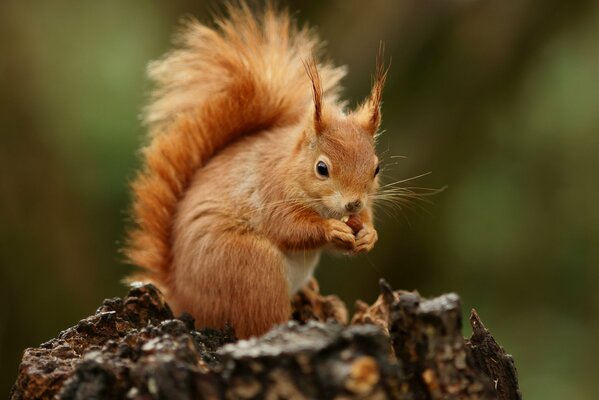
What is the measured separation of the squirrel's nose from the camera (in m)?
1.77

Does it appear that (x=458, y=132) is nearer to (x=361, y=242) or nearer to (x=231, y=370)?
(x=361, y=242)

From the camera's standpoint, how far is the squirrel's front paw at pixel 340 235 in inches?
70.0

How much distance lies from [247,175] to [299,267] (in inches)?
10.1

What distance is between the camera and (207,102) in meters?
2.04

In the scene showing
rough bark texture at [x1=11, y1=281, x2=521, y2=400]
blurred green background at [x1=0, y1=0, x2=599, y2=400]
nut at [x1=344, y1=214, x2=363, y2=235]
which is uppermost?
blurred green background at [x1=0, y1=0, x2=599, y2=400]

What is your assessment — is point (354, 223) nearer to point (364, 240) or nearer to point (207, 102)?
point (364, 240)

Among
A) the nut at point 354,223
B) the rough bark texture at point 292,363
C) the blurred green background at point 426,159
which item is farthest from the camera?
the blurred green background at point 426,159

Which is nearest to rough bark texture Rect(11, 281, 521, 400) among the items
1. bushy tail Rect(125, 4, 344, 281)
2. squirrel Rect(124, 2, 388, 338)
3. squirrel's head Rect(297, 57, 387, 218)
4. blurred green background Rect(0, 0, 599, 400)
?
squirrel Rect(124, 2, 388, 338)

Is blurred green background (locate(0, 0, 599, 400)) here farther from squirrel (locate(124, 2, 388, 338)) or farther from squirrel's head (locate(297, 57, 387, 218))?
squirrel's head (locate(297, 57, 387, 218))

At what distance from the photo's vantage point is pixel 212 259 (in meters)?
1.79

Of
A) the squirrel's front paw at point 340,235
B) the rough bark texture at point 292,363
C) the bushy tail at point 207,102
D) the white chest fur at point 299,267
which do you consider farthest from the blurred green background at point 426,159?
the rough bark texture at point 292,363

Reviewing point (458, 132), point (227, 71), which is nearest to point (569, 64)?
point (458, 132)

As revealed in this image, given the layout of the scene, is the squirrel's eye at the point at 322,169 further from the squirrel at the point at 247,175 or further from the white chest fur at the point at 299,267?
the white chest fur at the point at 299,267

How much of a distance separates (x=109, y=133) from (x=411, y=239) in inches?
51.7
